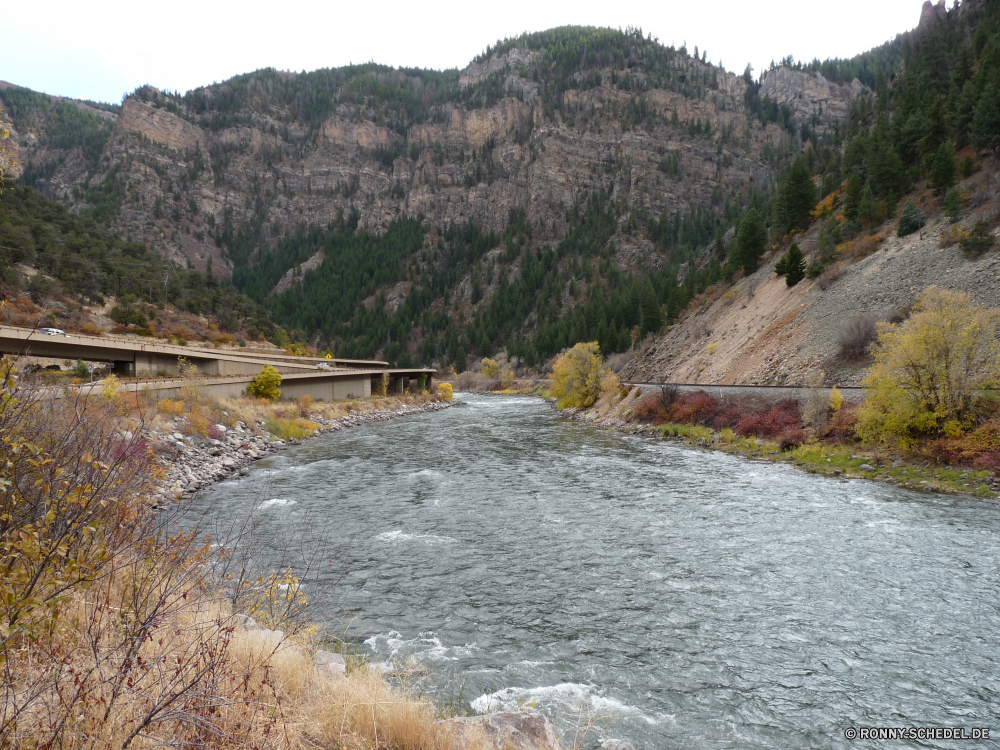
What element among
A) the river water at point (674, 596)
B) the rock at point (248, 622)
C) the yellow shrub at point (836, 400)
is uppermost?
the yellow shrub at point (836, 400)

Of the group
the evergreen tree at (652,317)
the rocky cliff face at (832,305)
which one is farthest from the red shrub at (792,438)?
the evergreen tree at (652,317)

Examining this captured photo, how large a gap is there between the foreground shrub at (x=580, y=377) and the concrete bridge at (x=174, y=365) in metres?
26.1

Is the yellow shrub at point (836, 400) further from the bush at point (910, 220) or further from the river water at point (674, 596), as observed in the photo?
the bush at point (910, 220)

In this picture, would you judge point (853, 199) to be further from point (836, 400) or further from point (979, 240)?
point (836, 400)

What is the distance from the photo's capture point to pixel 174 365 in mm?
51500

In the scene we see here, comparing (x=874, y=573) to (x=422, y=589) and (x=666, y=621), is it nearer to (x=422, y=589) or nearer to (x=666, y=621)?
(x=666, y=621)

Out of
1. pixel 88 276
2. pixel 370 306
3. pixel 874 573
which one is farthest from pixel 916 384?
pixel 370 306

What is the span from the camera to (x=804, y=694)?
25.8 feet

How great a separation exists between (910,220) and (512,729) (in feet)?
168

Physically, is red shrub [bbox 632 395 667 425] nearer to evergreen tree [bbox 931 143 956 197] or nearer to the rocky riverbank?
the rocky riverbank

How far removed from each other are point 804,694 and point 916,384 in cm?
2002

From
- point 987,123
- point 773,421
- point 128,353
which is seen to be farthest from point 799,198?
point 128,353

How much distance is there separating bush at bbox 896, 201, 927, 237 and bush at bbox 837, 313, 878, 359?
43.2 ft

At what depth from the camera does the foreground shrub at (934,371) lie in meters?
21.4
